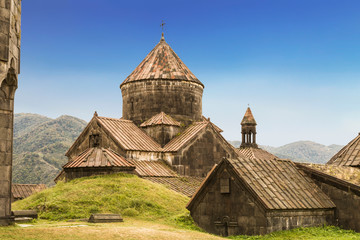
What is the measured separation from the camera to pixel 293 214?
19.9m

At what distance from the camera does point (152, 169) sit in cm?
3173

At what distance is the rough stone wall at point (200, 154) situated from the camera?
3350 cm

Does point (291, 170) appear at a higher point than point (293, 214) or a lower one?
higher

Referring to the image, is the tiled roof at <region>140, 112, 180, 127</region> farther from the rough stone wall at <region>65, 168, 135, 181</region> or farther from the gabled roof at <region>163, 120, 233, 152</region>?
the rough stone wall at <region>65, 168, 135, 181</region>

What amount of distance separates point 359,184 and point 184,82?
Result: 17103 mm

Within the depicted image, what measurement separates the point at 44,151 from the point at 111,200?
10000cm

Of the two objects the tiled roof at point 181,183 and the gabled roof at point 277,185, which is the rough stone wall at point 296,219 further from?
the tiled roof at point 181,183

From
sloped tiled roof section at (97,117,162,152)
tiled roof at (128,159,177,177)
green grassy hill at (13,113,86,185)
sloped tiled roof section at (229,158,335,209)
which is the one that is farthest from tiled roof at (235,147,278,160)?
green grassy hill at (13,113,86,185)

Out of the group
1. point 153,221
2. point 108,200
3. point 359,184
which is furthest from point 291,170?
point 108,200

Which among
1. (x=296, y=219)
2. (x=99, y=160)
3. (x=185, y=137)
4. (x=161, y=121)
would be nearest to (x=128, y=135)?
(x=161, y=121)

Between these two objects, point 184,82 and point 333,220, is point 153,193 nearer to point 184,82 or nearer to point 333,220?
point 333,220

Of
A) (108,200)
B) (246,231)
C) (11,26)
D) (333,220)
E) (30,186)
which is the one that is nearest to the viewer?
(11,26)

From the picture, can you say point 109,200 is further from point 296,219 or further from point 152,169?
point 296,219

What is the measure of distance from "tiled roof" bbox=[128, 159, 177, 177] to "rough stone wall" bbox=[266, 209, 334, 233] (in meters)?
11.8
